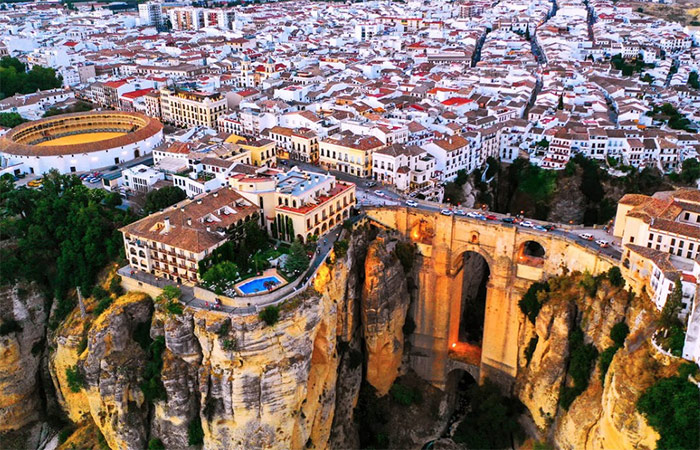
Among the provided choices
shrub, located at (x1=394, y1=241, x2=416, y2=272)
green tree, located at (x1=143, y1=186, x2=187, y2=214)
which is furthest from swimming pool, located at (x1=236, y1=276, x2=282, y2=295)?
green tree, located at (x1=143, y1=186, x2=187, y2=214)

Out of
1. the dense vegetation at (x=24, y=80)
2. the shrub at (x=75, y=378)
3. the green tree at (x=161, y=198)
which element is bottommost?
the shrub at (x=75, y=378)

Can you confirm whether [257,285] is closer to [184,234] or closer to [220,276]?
[220,276]

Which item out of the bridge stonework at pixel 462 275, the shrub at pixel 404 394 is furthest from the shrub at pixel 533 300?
the shrub at pixel 404 394

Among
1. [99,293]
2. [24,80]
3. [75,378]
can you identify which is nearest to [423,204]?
[99,293]

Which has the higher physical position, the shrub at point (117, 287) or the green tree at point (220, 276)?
the green tree at point (220, 276)

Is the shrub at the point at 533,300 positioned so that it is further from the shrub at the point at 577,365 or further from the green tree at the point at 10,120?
the green tree at the point at 10,120

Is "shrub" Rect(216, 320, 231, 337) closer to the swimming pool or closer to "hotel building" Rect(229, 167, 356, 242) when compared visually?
the swimming pool

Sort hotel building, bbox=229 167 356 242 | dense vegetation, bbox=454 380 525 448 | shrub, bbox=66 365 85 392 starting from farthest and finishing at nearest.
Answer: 1. dense vegetation, bbox=454 380 525 448
2. hotel building, bbox=229 167 356 242
3. shrub, bbox=66 365 85 392
